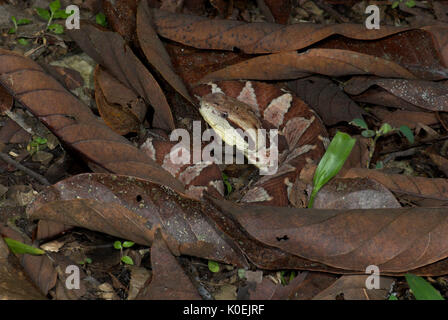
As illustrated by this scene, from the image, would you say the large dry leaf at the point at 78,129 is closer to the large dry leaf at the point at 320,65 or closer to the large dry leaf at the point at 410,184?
the large dry leaf at the point at 410,184

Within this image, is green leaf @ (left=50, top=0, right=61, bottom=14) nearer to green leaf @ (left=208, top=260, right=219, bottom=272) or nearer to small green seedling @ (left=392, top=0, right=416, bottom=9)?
green leaf @ (left=208, top=260, right=219, bottom=272)

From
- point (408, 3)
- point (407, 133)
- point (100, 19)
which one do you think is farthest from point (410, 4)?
point (100, 19)

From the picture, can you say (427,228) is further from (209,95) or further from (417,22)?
(417,22)

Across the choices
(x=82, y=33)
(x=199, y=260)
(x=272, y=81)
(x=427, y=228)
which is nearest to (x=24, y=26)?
(x=82, y=33)

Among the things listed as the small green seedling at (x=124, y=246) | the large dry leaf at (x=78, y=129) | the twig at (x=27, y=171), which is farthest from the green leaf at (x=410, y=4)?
the twig at (x=27, y=171)

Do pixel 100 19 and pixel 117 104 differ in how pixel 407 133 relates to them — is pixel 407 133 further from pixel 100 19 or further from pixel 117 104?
pixel 100 19

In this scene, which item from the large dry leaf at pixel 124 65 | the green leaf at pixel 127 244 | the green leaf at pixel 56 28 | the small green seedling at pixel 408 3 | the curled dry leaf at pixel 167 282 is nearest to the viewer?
the curled dry leaf at pixel 167 282
